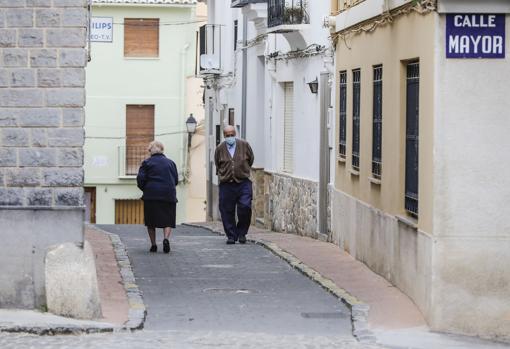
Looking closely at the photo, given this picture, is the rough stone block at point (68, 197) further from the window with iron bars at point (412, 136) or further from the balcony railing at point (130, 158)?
the balcony railing at point (130, 158)

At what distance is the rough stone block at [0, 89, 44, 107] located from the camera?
12602 millimetres

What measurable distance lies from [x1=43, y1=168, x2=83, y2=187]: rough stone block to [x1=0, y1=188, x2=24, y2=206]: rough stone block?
10.2 inches

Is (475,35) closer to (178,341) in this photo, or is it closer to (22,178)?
(178,341)

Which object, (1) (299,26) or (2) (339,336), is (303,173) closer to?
(1) (299,26)

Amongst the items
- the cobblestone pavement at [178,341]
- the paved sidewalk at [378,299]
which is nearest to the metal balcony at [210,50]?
the paved sidewalk at [378,299]

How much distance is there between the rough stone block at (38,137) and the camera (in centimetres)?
1263

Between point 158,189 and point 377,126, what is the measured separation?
3.86 m

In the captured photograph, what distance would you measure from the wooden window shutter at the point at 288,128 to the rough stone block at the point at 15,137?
1383 cm

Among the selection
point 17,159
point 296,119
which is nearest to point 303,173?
point 296,119

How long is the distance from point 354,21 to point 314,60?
470 cm

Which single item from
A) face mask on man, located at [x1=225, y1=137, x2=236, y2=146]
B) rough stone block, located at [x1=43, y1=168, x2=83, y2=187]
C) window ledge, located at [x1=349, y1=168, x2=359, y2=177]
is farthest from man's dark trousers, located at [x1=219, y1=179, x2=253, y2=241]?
rough stone block, located at [x1=43, y1=168, x2=83, y2=187]

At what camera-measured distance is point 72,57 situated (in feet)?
41.4

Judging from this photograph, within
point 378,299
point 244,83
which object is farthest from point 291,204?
point 378,299

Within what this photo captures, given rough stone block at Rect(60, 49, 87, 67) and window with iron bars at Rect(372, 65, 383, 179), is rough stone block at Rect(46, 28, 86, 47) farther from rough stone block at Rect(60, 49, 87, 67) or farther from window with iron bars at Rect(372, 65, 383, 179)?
window with iron bars at Rect(372, 65, 383, 179)
